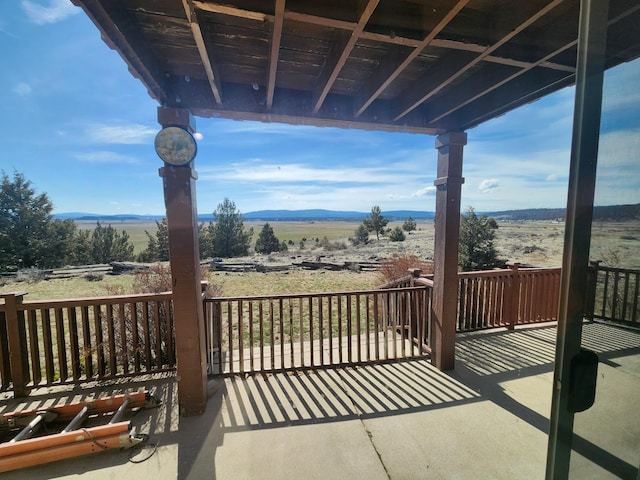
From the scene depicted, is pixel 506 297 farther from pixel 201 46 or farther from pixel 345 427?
pixel 201 46

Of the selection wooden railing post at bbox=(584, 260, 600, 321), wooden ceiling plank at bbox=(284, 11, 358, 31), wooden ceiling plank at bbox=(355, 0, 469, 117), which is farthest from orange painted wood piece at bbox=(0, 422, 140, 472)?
wooden ceiling plank at bbox=(355, 0, 469, 117)

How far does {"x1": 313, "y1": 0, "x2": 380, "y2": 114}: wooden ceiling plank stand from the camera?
138 cm

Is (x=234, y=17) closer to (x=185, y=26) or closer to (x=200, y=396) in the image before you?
(x=185, y=26)

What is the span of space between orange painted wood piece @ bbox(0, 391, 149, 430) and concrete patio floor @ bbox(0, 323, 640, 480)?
15cm

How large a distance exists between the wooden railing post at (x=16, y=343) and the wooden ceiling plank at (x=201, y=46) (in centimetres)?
272

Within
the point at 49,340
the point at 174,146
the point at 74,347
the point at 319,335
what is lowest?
the point at 319,335

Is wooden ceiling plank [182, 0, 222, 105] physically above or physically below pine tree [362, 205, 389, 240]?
above

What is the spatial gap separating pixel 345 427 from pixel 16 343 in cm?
330

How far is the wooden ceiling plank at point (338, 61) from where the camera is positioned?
1.38 m

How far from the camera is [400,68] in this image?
1.88m

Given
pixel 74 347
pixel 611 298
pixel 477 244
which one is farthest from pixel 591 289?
pixel 477 244

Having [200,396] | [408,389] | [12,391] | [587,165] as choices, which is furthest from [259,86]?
[12,391]

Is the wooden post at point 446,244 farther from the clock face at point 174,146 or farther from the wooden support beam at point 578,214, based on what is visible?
the clock face at point 174,146

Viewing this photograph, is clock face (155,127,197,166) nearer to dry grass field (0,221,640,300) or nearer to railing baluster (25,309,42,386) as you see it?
railing baluster (25,309,42,386)
